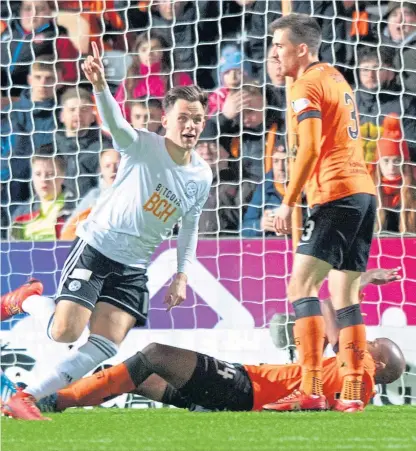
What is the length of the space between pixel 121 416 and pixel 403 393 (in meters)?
1.45

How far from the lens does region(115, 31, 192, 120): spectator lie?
21.4ft

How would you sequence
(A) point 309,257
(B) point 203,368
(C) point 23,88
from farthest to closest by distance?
(C) point 23,88
(A) point 309,257
(B) point 203,368

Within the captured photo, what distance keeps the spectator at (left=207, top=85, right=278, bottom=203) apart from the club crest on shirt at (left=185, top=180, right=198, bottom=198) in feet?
3.75

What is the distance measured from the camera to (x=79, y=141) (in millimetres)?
6562

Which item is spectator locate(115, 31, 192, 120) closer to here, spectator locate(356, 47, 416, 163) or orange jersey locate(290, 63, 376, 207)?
spectator locate(356, 47, 416, 163)

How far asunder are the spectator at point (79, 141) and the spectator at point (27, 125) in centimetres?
10

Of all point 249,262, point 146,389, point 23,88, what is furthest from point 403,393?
point 23,88

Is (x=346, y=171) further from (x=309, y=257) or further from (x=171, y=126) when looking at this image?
(x=171, y=126)

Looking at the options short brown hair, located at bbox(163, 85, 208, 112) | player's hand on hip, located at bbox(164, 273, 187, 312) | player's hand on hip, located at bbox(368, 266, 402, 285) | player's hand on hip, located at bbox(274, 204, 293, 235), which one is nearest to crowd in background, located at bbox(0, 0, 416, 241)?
player's hand on hip, located at bbox(368, 266, 402, 285)

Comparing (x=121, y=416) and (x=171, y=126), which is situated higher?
(x=171, y=126)

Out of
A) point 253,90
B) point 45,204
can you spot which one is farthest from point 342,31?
point 45,204

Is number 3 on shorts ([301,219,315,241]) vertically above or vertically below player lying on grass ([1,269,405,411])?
above

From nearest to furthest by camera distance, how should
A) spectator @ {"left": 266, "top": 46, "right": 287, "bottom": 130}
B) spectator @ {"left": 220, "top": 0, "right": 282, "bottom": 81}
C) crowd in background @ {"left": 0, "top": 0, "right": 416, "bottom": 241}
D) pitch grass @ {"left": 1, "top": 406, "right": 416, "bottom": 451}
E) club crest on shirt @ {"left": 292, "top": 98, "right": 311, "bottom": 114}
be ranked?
pitch grass @ {"left": 1, "top": 406, "right": 416, "bottom": 451} → club crest on shirt @ {"left": 292, "top": 98, "right": 311, "bottom": 114} → crowd in background @ {"left": 0, "top": 0, "right": 416, "bottom": 241} → spectator @ {"left": 266, "top": 46, "right": 287, "bottom": 130} → spectator @ {"left": 220, "top": 0, "right": 282, "bottom": 81}

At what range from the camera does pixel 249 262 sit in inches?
227
